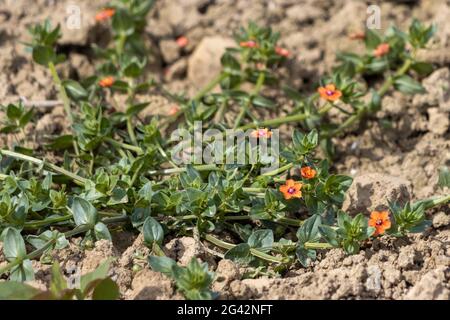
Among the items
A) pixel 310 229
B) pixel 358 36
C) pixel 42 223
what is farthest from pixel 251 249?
pixel 358 36

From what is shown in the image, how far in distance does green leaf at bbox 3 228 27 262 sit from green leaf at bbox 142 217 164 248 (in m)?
0.59

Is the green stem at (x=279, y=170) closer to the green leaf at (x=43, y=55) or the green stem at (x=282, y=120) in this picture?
the green stem at (x=282, y=120)

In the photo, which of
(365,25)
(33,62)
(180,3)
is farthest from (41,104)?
(365,25)

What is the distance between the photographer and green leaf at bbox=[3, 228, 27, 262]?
10.9ft

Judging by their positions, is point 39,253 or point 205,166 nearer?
point 39,253

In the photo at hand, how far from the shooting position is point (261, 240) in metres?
3.53

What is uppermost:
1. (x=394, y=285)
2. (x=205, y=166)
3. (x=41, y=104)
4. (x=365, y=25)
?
(x=365, y=25)

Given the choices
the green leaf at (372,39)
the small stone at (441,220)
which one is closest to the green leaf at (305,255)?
the small stone at (441,220)

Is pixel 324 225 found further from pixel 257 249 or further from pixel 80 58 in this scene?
pixel 80 58

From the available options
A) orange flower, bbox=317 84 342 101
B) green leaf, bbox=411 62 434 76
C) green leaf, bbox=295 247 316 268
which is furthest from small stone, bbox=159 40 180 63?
green leaf, bbox=295 247 316 268

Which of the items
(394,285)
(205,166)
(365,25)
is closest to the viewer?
(394,285)
